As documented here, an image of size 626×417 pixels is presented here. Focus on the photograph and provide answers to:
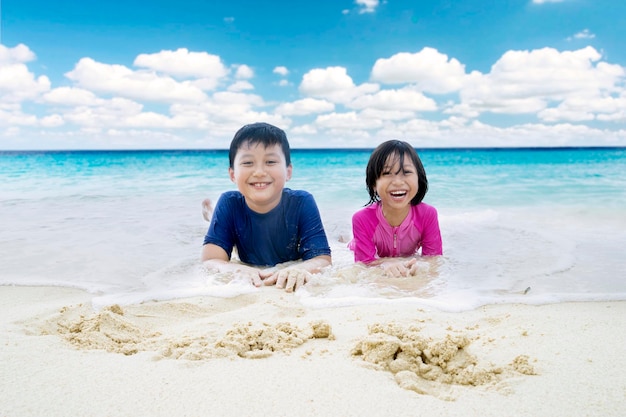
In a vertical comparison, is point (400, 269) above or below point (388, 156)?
below

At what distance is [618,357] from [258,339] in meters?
1.37

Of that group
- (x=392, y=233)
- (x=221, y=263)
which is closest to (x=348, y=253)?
(x=392, y=233)

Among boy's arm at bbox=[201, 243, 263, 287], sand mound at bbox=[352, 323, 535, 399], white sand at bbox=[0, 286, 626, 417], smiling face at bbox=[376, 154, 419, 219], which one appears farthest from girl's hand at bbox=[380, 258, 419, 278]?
sand mound at bbox=[352, 323, 535, 399]

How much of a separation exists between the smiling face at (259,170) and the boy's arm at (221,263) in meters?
0.54

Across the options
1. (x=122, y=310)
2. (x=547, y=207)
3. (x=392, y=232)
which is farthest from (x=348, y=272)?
(x=547, y=207)

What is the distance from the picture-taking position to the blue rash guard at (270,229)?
396cm

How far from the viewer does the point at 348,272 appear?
11.8ft

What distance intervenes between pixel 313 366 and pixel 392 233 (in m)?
2.58

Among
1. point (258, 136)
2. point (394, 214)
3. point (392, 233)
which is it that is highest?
point (258, 136)

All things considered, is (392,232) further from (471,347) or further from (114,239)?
(114,239)

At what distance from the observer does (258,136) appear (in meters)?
3.66

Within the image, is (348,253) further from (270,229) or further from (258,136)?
(258,136)

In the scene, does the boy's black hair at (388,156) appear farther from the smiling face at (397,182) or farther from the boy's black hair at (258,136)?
the boy's black hair at (258,136)

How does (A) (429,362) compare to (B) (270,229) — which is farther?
(B) (270,229)
